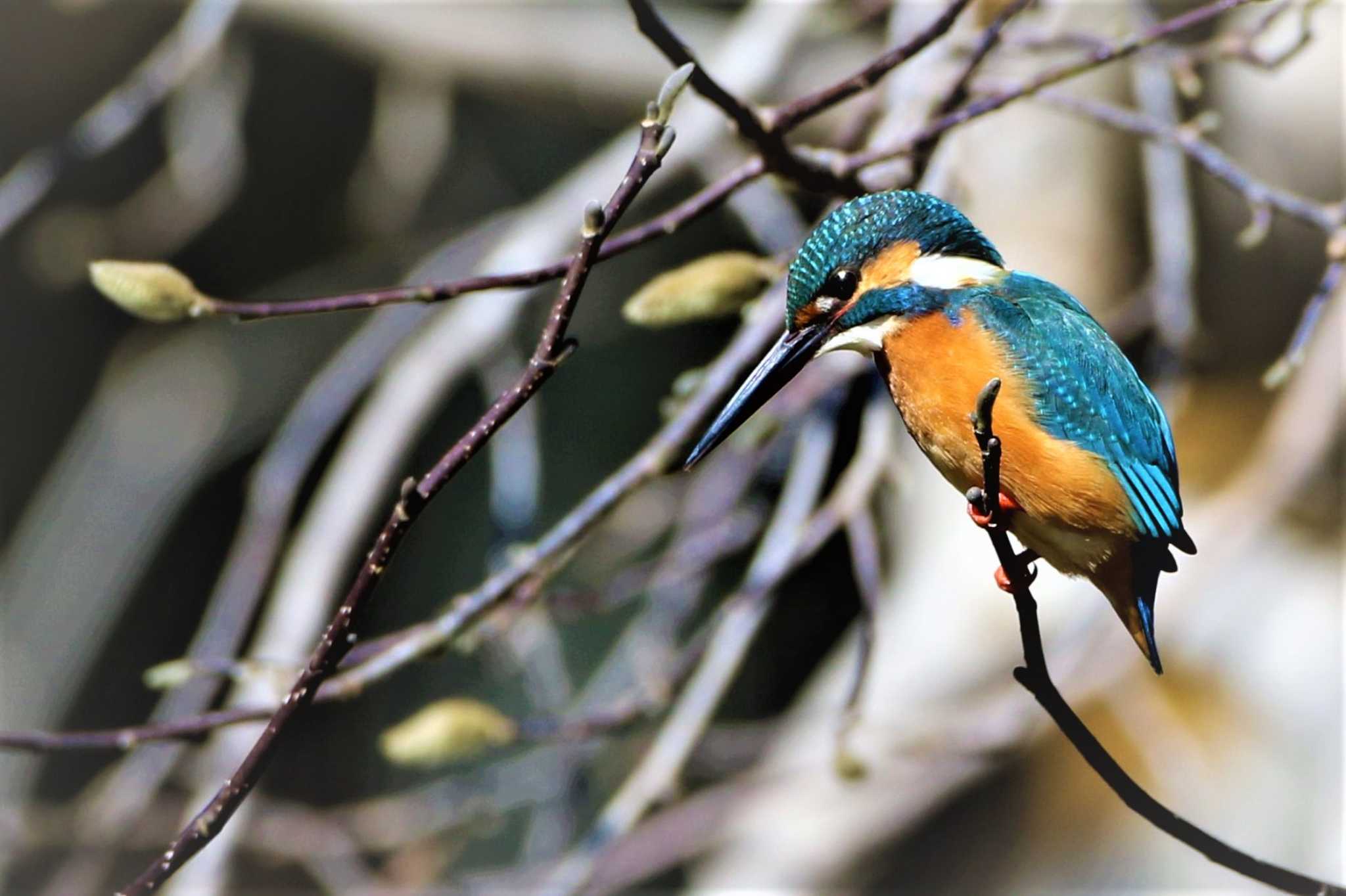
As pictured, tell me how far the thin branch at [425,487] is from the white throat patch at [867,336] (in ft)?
0.84

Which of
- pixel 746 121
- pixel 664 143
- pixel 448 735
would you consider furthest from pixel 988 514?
pixel 448 735

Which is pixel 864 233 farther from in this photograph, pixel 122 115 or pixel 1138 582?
pixel 122 115

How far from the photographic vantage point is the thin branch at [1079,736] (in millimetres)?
742

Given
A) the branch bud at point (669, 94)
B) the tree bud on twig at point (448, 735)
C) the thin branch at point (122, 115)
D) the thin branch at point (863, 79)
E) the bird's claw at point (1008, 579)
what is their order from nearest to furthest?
the branch bud at point (669, 94)
the bird's claw at point (1008, 579)
the thin branch at point (863, 79)
the tree bud on twig at point (448, 735)
the thin branch at point (122, 115)

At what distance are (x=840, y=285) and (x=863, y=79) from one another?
0.82 ft

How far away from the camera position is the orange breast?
953 millimetres

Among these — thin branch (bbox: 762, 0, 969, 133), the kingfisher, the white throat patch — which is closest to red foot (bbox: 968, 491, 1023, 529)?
the kingfisher

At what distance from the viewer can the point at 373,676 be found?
1213 millimetres

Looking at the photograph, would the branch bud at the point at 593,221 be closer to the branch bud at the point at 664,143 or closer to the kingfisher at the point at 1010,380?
the branch bud at the point at 664,143

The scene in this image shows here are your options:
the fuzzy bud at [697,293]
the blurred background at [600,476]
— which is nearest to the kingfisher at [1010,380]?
the fuzzy bud at [697,293]

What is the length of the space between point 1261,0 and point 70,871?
9.59 feet

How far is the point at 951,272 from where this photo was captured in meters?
1.03

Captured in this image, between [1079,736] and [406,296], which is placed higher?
[406,296]

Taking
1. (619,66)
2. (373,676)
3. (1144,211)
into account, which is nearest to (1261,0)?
(373,676)
